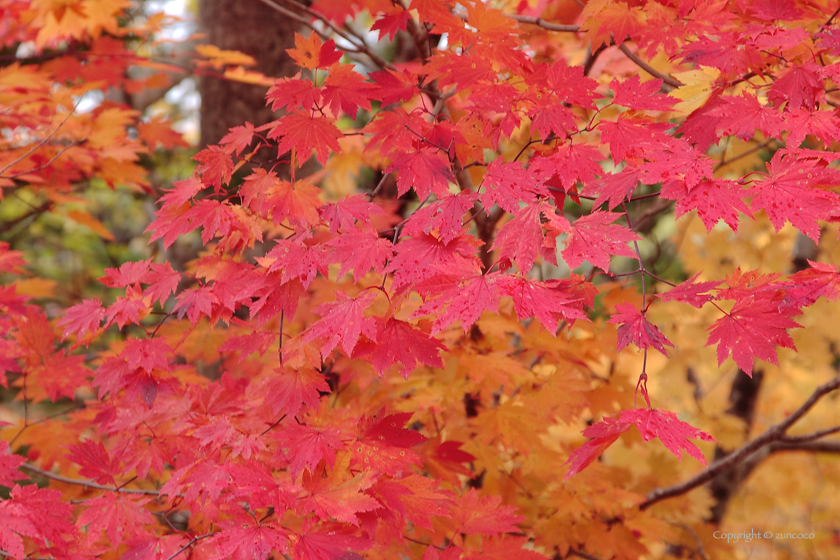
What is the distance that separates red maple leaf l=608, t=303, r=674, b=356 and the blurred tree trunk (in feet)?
9.04

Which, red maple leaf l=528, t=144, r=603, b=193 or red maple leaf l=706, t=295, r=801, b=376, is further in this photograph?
red maple leaf l=528, t=144, r=603, b=193

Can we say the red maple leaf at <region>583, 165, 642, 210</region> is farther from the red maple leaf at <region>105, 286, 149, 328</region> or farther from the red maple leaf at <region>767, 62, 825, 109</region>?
the red maple leaf at <region>105, 286, 149, 328</region>

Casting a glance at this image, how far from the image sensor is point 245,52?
3.51 metres

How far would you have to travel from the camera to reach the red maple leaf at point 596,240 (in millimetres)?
1273

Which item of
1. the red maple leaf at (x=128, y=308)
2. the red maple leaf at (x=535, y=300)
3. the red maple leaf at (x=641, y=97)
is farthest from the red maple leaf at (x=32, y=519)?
the red maple leaf at (x=641, y=97)

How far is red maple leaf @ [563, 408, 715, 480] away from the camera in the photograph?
1253 millimetres

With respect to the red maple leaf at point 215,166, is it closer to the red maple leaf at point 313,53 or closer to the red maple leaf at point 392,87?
the red maple leaf at point 313,53

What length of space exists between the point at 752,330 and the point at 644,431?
1.29ft

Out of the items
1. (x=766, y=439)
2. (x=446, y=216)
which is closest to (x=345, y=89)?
(x=446, y=216)

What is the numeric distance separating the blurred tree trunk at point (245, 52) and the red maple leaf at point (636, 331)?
108 inches

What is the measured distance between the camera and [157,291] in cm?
172

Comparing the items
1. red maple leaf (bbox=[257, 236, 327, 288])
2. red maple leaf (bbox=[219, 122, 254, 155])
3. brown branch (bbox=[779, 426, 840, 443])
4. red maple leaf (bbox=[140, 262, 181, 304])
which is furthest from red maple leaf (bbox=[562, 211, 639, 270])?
brown branch (bbox=[779, 426, 840, 443])

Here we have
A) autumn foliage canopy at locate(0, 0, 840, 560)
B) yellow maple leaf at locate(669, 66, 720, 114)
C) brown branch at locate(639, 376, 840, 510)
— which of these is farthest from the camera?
brown branch at locate(639, 376, 840, 510)

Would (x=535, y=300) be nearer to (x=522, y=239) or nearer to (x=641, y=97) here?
(x=522, y=239)
